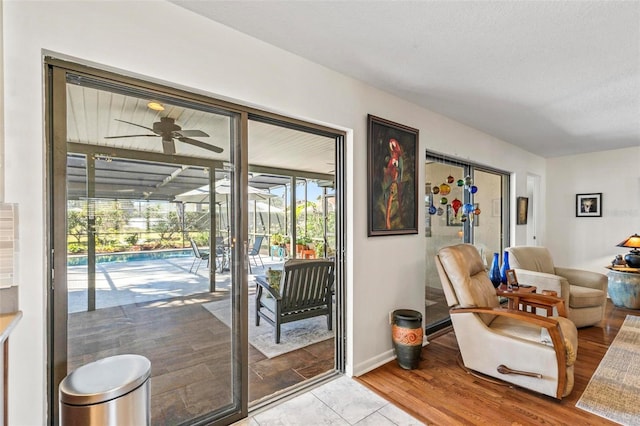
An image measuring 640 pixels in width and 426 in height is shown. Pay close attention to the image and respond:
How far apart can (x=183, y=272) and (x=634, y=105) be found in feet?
15.2

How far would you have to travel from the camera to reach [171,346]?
1.93 metres

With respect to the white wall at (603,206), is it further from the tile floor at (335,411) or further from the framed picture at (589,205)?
the tile floor at (335,411)

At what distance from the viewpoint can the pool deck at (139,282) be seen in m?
1.58

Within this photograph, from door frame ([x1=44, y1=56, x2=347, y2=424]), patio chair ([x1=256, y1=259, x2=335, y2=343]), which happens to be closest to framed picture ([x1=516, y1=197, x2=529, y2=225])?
patio chair ([x1=256, y1=259, x2=335, y2=343])

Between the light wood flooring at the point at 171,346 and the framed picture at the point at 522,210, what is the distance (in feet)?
16.3

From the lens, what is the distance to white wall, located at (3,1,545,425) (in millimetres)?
1313

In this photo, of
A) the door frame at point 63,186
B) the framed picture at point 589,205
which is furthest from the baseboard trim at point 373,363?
the framed picture at point 589,205

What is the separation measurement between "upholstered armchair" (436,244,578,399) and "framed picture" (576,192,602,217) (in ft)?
13.4

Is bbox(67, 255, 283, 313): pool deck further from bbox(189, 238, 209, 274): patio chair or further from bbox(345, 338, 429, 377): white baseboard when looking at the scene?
bbox(345, 338, 429, 377): white baseboard

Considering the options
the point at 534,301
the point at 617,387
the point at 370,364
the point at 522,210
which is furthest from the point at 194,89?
the point at 522,210

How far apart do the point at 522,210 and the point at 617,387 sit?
10.9ft

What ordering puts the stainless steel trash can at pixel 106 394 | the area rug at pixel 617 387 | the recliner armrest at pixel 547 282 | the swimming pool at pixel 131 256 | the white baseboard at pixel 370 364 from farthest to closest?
the recliner armrest at pixel 547 282 → the white baseboard at pixel 370 364 → the area rug at pixel 617 387 → the swimming pool at pixel 131 256 → the stainless steel trash can at pixel 106 394

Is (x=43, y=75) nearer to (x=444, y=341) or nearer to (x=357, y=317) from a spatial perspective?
(x=357, y=317)

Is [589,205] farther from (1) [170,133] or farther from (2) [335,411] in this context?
(1) [170,133]
